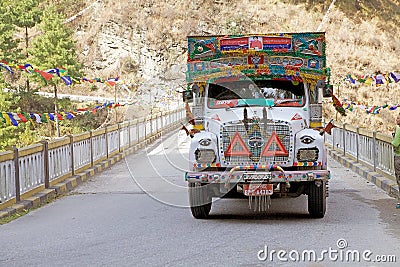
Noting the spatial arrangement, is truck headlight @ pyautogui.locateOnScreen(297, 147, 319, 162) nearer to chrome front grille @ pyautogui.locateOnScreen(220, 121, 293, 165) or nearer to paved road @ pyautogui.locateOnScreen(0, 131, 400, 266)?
chrome front grille @ pyautogui.locateOnScreen(220, 121, 293, 165)

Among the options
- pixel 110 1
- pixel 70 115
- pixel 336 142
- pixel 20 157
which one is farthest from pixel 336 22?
pixel 20 157

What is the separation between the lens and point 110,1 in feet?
224

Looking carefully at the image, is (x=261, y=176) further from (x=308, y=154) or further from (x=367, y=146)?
(x=367, y=146)

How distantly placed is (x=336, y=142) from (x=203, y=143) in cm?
1461

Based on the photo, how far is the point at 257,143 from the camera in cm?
1108

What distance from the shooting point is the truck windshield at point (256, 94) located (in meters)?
11.9

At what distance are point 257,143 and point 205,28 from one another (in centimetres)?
5435

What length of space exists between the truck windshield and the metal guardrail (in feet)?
12.9

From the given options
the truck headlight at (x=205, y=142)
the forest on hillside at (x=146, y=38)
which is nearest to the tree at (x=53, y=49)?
the forest on hillside at (x=146, y=38)

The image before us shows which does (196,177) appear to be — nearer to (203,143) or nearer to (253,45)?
(203,143)

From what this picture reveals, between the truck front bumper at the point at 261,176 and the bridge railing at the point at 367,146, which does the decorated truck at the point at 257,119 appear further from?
the bridge railing at the point at 367,146

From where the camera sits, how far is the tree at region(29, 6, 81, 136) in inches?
2164

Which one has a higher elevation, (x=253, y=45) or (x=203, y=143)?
(x=253, y=45)

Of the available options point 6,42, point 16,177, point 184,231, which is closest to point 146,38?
point 6,42
